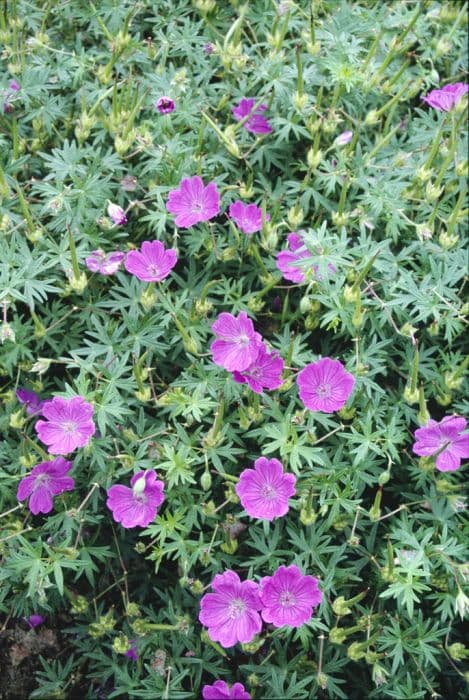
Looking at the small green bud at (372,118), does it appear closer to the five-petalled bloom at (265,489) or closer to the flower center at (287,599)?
the five-petalled bloom at (265,489)

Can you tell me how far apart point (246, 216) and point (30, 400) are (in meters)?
0.76

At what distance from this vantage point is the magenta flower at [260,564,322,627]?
1.73 m

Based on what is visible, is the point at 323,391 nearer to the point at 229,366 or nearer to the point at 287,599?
the point at 229,366

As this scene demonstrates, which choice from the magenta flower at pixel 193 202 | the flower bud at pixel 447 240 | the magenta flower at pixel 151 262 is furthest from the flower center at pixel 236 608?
the flower bud at pixel 447 240

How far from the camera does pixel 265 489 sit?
5.91ft

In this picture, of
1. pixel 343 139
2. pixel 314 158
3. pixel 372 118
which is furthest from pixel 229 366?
pixel 372 118

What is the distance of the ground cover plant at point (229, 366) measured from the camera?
1.85m

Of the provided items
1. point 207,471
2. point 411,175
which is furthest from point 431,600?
point 411,175

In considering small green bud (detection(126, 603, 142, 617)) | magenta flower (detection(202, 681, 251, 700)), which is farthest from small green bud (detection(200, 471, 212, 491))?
magenta flower (detection(202, 681, 251, 700))

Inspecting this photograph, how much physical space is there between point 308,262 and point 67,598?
1.10 meters

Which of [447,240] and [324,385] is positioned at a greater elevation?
[447,240]

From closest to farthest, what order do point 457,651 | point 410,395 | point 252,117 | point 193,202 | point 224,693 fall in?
point 224,693 → point 457,651 → point 410,395 → point 193,202 → point 252,117

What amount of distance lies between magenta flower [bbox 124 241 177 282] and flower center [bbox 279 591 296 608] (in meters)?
0.82

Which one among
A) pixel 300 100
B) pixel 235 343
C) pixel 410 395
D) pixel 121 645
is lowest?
pixel 121 645
